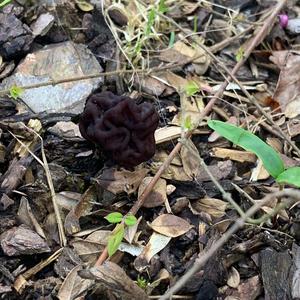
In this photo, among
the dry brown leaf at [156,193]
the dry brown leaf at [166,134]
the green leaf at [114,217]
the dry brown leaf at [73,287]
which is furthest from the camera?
the dry brown leaf at [166,134]

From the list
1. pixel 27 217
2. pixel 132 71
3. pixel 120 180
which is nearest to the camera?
pixel 27 217

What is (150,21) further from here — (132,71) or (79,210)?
(79,210)

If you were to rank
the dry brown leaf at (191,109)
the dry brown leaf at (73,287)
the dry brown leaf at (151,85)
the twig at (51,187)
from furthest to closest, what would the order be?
the dry brown leaf at (151,85) < the dry brown leaf at (191,109) < the twig at (51,187) < the dry brown leaf at (73,287)

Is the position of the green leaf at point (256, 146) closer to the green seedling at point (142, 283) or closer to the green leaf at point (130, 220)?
the green leaf at point (130, 220)

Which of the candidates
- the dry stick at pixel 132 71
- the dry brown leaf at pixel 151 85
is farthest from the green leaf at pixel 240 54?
the dry brown leaf at pixel 151 85

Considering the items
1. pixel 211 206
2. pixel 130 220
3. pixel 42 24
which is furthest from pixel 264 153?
pixel 42 24

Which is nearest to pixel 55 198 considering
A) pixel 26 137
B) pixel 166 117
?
pixel 26 137

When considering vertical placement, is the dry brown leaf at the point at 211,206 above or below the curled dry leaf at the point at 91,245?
below
